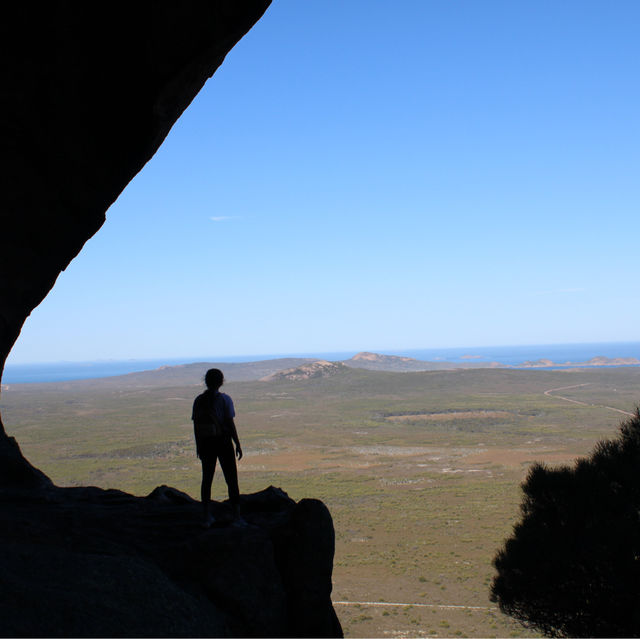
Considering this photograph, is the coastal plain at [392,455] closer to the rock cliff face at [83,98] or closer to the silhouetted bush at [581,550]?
the silhouetted bush at [581,550]

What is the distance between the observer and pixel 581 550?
13.3 m

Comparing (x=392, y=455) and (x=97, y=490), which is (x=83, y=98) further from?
(x=392, y=455)

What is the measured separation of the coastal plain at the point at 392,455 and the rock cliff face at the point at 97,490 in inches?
545

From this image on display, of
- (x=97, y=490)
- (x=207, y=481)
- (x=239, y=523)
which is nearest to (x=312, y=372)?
(x=97, y=490)

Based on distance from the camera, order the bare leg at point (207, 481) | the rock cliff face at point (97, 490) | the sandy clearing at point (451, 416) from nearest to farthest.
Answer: the rock cliff face at point (97, 490) < the bare leg at point (207, 481) < the sandy clearing at point (451, 416)

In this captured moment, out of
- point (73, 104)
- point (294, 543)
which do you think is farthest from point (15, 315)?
point (294, 543)

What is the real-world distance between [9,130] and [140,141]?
7.31 feet

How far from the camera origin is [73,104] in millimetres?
9797

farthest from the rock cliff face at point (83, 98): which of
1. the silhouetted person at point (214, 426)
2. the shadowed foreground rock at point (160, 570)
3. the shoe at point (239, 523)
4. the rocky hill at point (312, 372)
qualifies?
the rocky hill at point (312, 372)

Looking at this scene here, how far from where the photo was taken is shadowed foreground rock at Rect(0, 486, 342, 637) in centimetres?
567

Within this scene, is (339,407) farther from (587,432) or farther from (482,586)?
(482,586)

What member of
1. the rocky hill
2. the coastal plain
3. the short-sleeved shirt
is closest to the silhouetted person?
the short-sleeved shirt

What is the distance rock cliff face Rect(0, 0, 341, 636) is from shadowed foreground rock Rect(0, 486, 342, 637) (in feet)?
0.06

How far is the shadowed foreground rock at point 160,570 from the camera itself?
567cm
